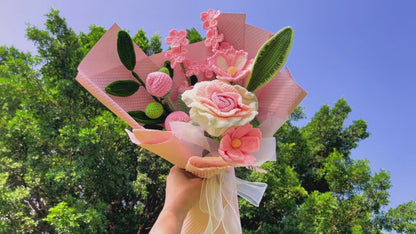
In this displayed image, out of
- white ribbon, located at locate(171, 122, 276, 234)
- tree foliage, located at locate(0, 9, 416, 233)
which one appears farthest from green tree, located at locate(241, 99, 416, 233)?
white ribbon, located at locate(171, 122, 276, 234)

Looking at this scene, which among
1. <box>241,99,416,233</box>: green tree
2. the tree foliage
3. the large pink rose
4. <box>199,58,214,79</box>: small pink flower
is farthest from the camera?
<box>241,99,416,233</box>: green tree

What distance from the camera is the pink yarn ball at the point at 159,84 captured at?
0.85 metres

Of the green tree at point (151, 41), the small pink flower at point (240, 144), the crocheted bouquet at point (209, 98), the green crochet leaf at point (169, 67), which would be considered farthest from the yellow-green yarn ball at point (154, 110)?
the green tree at point (151, 41)

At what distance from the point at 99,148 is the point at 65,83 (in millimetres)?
1062

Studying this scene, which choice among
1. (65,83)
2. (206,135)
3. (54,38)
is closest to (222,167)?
(206,135)

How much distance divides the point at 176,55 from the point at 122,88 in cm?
19

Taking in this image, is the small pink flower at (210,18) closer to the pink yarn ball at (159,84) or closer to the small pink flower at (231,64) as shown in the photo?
the small pink flower at (231,64)

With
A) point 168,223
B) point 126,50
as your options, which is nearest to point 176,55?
point 126,50

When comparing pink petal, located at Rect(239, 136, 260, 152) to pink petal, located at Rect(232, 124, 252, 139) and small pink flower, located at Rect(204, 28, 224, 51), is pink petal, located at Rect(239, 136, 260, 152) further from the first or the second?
small pink flower, located at Rect(204, 28, 224, 51)

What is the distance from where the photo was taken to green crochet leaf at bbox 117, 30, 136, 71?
2.92 feet

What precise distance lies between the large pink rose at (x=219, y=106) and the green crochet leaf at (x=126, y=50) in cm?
27

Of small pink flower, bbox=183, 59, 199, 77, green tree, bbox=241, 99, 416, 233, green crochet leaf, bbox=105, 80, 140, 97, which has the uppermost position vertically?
small pink flower, bbox=183, 59, 199, 77

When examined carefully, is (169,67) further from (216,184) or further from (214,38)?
(216,184)

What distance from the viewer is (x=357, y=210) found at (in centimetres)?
484
